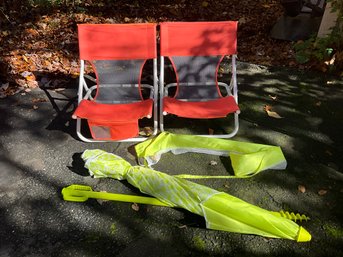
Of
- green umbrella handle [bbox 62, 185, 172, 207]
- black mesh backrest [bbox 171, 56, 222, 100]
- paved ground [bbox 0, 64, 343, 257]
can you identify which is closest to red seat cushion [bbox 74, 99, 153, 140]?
paved ground [bbox 0, 64, 343, 257]

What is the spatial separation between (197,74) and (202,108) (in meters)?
0.65

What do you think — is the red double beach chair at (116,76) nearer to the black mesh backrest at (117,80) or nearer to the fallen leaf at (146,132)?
the black mesh backrest at (117,80)

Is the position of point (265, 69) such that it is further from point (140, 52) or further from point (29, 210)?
point (29, 210)

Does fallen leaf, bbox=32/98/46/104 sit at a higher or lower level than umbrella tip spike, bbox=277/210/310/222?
higher

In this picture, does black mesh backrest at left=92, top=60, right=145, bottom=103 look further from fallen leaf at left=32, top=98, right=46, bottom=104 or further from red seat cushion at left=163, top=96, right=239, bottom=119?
fallen leaf at left=32, top=98, right=46, bottom=104

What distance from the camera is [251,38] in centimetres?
624

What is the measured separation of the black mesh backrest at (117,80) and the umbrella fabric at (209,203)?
1.13 meters

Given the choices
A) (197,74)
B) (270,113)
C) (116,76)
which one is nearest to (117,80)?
(116,76)

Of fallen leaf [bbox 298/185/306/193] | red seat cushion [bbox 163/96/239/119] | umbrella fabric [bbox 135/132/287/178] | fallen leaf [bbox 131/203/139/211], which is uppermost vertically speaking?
red seat cushion [bbox 163/96/239/119]

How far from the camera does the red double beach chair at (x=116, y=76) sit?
351 cm

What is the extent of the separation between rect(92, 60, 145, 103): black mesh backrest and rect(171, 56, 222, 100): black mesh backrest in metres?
0.50

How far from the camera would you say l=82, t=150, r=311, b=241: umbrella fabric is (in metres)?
2.60

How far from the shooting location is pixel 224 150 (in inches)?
137

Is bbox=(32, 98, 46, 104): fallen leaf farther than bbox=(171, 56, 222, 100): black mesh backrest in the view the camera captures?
Yes
